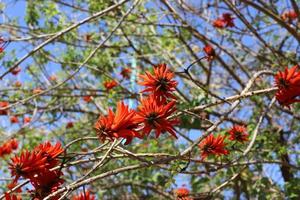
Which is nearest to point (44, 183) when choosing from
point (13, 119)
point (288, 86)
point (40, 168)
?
point (40, 168)

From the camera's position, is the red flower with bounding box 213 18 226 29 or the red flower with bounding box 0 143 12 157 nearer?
the red flower with bounding box 0 143 12 157

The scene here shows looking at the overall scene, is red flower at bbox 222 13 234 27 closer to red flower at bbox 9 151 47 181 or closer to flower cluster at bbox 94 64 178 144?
flower cluster at bbox 94 64 178 144

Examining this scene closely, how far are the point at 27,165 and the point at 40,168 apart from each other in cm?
4

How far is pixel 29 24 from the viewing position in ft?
13.6

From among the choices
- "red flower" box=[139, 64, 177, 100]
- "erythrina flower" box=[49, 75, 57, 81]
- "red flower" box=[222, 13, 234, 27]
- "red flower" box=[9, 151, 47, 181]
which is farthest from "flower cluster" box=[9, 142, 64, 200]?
"erythrina flower" box=[49, 75, 57, 81]

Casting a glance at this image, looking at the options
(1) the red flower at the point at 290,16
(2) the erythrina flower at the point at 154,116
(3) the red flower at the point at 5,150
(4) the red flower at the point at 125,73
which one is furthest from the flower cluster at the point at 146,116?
(4) the red flower at the point at 125,73

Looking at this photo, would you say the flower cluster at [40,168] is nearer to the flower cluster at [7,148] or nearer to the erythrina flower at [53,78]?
the flower cluster at [7,148]

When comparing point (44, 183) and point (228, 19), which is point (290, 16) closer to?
point (228, 19)

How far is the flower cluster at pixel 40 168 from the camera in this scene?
133 centimetres

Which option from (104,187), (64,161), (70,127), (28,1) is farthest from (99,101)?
(64,161)

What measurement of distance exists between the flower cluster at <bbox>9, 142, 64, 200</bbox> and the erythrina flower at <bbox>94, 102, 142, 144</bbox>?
178mm

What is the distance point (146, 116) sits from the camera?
4.50ft

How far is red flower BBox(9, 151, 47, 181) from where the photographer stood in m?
1.33

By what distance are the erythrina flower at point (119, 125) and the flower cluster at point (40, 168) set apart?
0.18 meters
